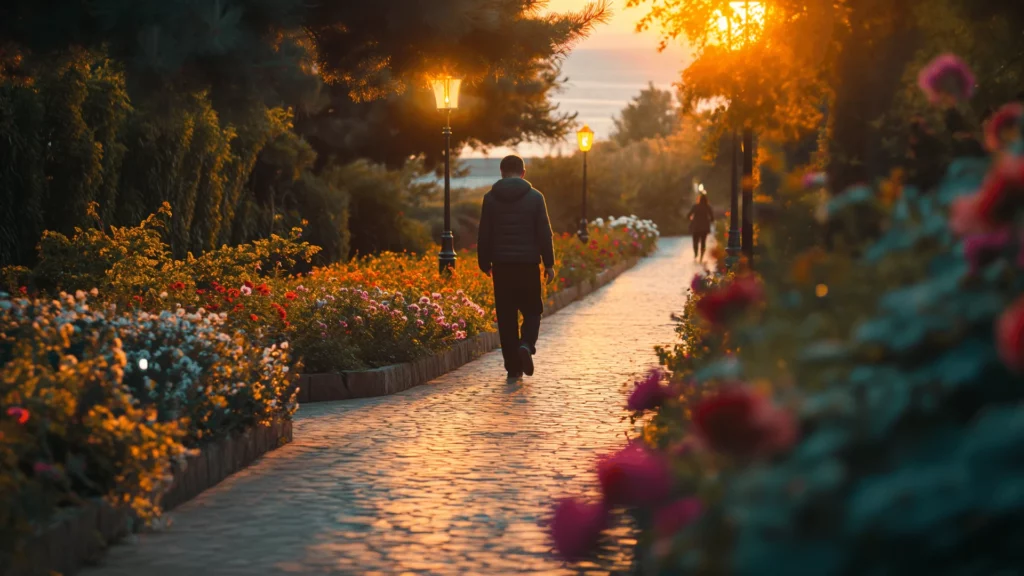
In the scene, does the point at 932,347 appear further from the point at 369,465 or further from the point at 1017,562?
the point at 369,465

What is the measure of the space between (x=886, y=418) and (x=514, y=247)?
9.86 meters

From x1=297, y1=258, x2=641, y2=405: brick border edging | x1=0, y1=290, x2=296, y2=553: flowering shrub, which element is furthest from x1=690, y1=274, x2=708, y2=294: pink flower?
x1=0, y1=290, x2=296, y2=553: flowering shrub

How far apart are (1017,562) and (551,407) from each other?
8.20 m

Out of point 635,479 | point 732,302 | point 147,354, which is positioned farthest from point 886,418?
point 147,354

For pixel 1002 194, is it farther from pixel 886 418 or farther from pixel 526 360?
pixel 526 360

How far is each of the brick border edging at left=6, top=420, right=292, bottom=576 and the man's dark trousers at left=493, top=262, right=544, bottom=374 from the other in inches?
167

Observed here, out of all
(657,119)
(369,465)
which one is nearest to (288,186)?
(369,465)

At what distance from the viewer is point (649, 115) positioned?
5871 inches

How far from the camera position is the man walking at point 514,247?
1263 cm

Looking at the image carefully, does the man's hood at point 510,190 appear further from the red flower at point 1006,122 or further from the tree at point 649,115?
the tree at point 649,115

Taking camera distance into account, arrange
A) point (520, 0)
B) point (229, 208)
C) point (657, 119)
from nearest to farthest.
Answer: point (520, 0), point (229, 208), point (657, 119)

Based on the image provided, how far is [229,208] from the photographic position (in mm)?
21656

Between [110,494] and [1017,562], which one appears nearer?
[1017,562]

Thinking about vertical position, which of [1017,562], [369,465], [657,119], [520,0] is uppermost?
[657,119]
